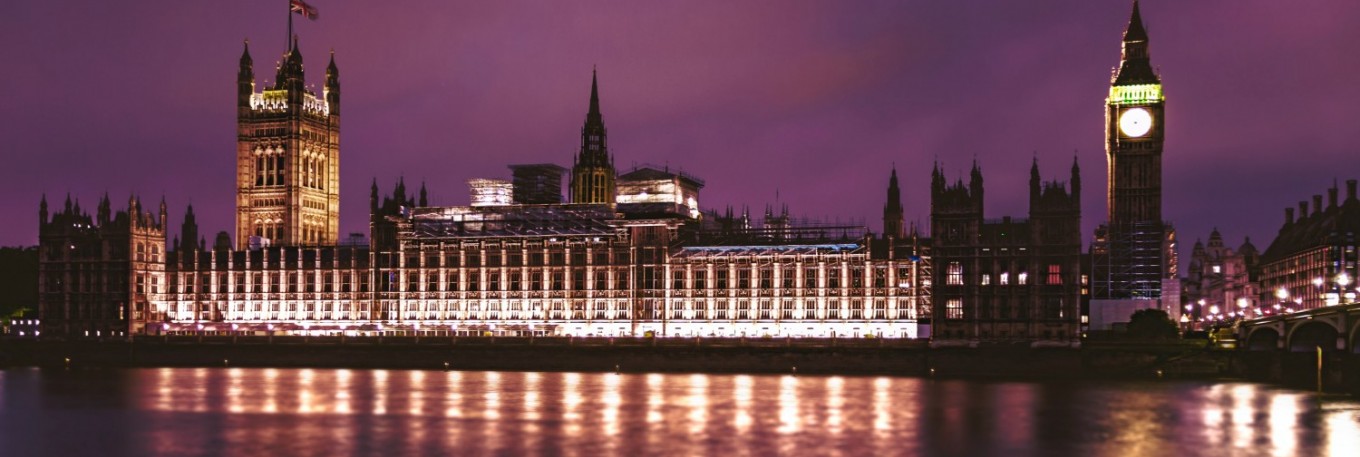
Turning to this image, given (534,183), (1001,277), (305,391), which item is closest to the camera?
(305,391)

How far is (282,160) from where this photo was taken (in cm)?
18188

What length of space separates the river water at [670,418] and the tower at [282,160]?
210 feet

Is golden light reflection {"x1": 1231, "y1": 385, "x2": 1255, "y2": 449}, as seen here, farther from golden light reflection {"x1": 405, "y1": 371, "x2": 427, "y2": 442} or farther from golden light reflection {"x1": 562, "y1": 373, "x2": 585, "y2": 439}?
golden light reflection {"x1": 405, "y1": 371, "x2": 427, "y2": 442}

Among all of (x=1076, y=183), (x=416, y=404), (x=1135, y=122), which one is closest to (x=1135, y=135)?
(x=1135, y=122)

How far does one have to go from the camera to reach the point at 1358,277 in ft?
507

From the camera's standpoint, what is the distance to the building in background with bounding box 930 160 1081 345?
129 m

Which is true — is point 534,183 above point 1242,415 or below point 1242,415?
above

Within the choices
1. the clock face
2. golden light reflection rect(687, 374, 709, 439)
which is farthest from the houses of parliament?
→ golden light reflection rect(687, 374, 709, 439)

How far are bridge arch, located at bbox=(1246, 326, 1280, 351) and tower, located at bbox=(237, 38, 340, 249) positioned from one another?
10110 cm

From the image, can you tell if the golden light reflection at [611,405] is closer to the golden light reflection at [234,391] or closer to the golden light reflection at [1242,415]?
the golden light reflection at [234,391]

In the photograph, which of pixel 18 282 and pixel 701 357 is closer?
pixel 701 357

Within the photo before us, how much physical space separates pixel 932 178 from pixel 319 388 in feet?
173

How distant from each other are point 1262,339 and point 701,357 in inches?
1707

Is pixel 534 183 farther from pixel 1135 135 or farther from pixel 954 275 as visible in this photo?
pixel 1135 135
